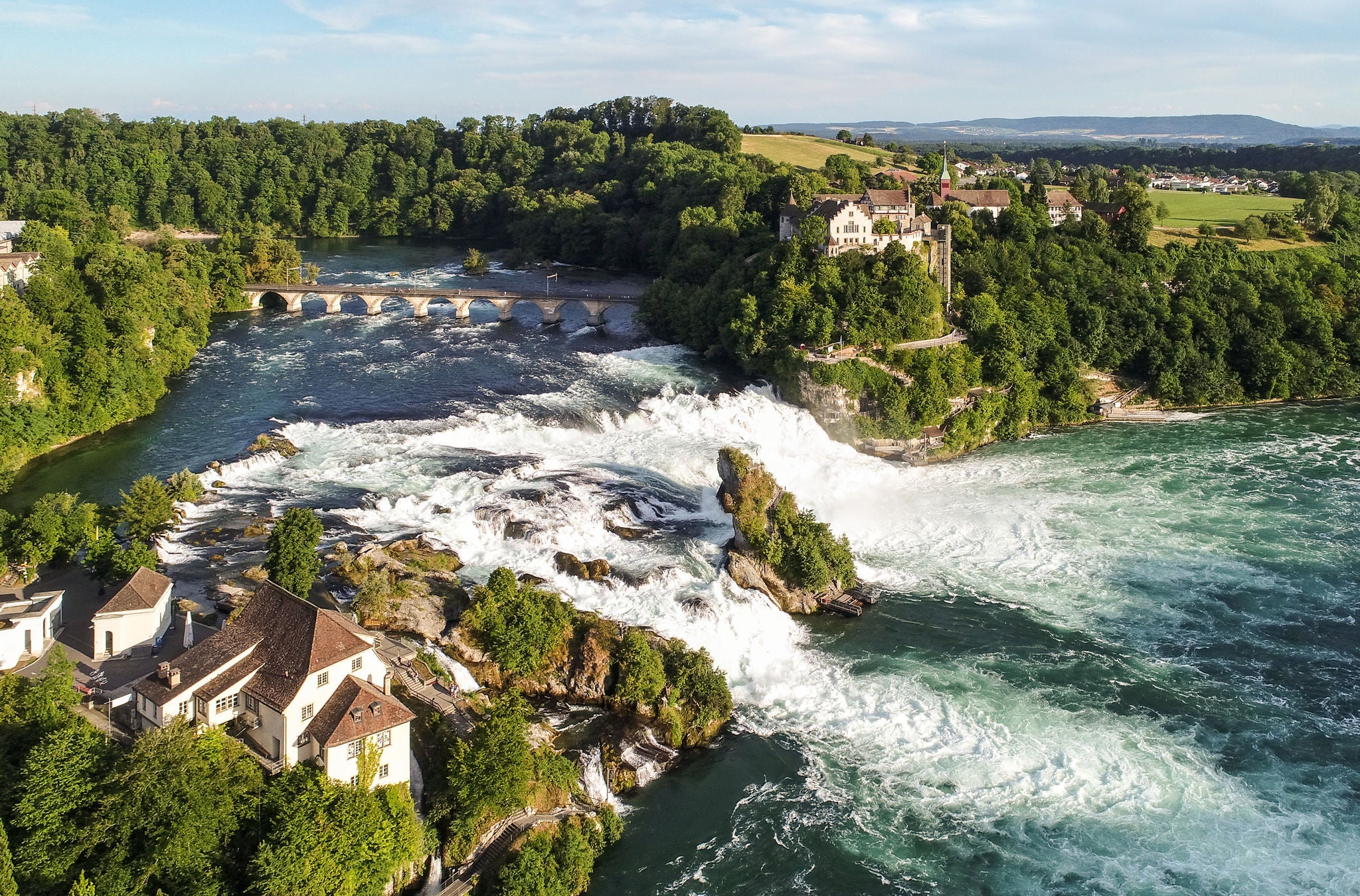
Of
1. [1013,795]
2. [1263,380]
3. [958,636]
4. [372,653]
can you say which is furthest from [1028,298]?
[372,653]

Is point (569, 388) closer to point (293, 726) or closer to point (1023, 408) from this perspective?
point (1023, 408)

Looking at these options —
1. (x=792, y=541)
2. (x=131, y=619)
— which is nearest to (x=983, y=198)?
(x=792, y=541)

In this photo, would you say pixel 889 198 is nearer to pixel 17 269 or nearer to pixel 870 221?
pixel 870 221

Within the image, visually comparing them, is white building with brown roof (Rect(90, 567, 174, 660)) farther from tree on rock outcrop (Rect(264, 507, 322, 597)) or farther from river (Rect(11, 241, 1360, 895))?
river (Rect(11, 241, 1360, 895))

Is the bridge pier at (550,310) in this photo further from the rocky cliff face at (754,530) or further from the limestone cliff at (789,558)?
the limestone cliff at (789,558)

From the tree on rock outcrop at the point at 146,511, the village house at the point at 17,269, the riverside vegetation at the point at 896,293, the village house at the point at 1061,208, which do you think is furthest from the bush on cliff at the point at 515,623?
the village house at the point at 1061,208

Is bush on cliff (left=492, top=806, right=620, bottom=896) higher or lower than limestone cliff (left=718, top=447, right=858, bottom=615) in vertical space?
lower

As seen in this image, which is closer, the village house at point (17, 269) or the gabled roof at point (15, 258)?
the village house at point (17, 269)

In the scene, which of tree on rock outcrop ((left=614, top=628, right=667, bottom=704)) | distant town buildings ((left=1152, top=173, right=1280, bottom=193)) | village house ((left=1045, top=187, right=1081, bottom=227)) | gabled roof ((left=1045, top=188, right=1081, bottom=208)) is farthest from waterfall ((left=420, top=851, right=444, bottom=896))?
distant town buildings ((left=1152, top=173, right=1280, bottom=193))
